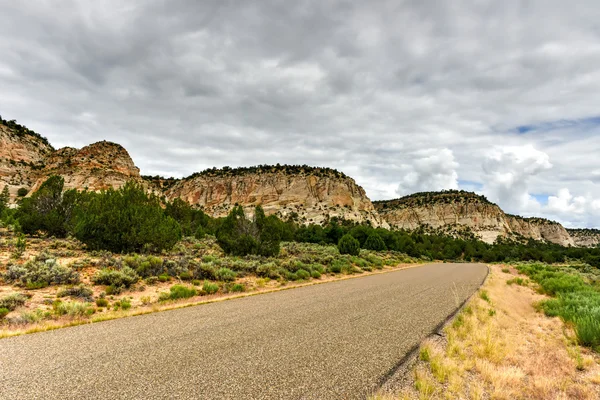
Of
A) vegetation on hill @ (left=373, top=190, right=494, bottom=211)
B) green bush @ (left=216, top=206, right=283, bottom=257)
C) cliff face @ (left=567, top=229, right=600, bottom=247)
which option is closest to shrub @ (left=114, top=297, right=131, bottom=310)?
green bush @ (left=216, top=206, right=283, bottom=257)

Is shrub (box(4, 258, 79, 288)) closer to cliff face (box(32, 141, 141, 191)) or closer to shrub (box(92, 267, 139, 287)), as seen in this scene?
shrub (box(92, 267, 139, 287))

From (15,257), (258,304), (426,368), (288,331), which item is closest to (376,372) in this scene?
(426,368)

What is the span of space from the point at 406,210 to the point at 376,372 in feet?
431

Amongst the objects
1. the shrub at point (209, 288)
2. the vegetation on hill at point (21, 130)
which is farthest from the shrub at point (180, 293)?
the vegetation on hill at point (21, 130)

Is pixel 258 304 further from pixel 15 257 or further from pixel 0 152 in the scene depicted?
pixel 0 152

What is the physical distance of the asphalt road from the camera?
4.09m

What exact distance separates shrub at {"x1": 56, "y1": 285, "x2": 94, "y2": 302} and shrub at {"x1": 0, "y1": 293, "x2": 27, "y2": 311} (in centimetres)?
107

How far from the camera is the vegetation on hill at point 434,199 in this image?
407ft

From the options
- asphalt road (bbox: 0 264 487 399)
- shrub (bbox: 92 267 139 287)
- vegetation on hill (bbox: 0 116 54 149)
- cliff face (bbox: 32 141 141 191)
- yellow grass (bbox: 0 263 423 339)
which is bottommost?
yellow grass (bbox: 0 263 423 339)

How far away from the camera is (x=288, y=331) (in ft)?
22.6

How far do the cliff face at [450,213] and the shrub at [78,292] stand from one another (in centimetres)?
11833

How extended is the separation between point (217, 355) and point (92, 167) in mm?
74472

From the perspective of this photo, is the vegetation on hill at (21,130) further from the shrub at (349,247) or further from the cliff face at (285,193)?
the shrub at (349,247)

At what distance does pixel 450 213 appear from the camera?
396 ft
